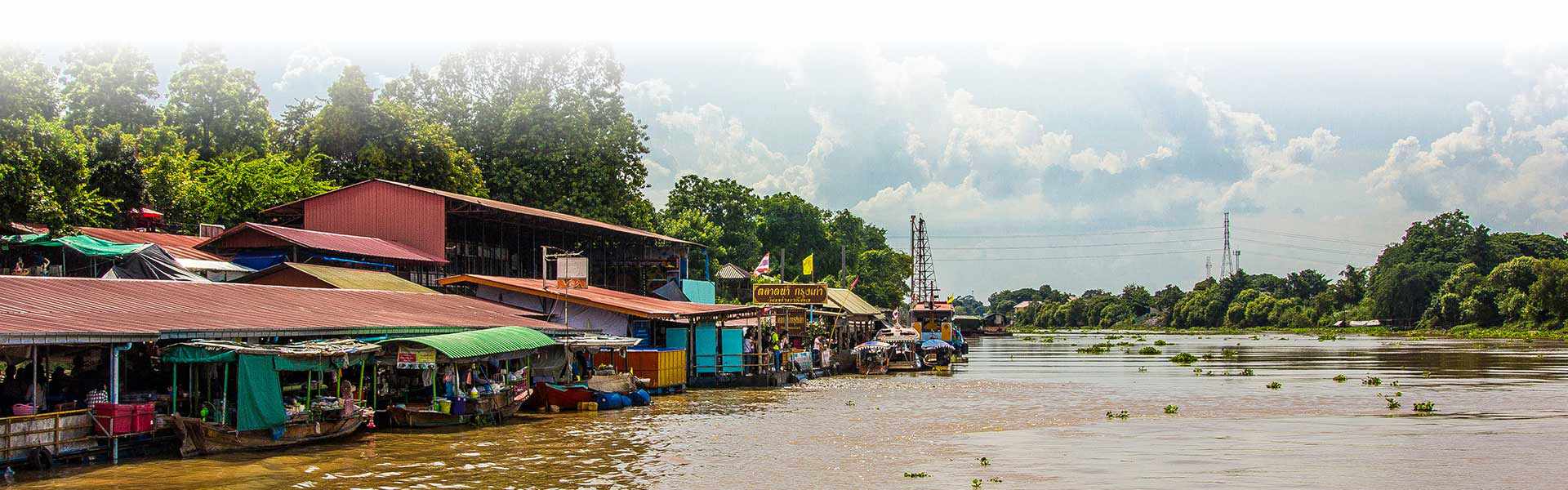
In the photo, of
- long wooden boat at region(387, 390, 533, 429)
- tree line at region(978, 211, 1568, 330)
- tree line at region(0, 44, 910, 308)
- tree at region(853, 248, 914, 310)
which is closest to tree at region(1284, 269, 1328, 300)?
tree line at region(978, 211, 1568, 330)

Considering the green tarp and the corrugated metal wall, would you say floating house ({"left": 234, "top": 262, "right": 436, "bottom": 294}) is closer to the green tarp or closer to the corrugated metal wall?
the corrugated metal wall

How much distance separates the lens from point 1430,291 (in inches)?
5261

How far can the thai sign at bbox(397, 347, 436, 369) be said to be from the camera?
26.2 metres

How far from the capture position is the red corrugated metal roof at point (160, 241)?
38.2m

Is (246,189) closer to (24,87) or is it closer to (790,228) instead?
(24,87)

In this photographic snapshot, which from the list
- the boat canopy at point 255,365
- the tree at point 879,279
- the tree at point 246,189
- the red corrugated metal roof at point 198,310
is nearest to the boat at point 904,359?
the red corrugated metal roof at point 198,310

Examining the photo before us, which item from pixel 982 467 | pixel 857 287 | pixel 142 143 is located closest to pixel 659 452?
pixel 982 467

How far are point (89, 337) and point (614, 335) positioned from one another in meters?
21.1

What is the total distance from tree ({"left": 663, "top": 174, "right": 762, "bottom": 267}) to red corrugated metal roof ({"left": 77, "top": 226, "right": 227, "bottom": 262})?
196ft

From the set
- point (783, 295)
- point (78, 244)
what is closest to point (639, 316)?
point (783, 295)

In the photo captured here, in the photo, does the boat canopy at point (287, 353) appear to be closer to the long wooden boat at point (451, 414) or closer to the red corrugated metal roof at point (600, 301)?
the long wooden boat at point (451, 414)

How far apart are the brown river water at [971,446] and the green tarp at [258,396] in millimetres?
766

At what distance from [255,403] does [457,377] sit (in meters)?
6.25

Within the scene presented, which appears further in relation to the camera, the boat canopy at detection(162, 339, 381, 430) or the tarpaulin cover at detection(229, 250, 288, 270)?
the tarpaulin cover at detection(229, 250, 288, 270)
